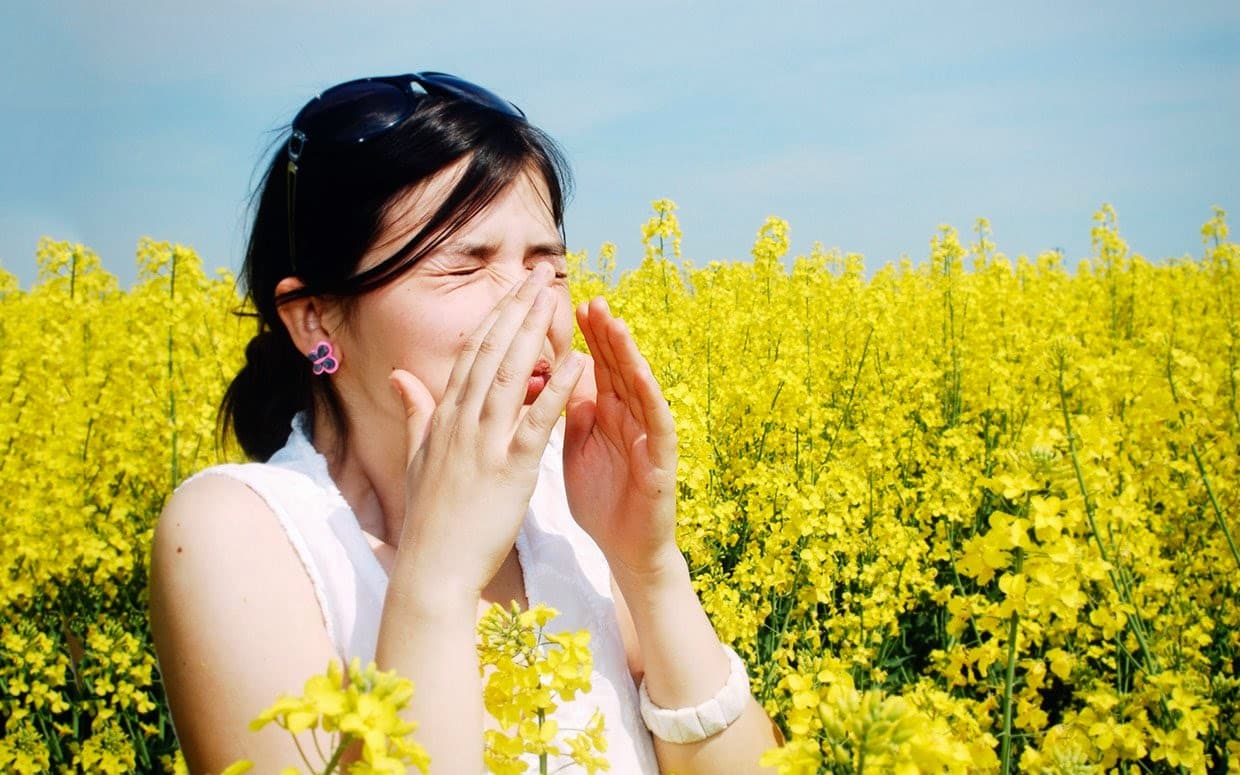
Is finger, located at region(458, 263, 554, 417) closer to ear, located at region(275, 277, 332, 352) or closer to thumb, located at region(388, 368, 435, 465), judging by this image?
thumb, located at region(388, 368, 435, 465)

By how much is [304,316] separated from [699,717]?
2.94ft

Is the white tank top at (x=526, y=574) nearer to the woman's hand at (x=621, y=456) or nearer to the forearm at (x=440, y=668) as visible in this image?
the woman's hand at (x=621, y=456)

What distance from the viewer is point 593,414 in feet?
4.63

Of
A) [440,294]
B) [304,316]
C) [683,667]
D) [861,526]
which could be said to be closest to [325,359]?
[304,316]

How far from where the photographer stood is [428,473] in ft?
3.34

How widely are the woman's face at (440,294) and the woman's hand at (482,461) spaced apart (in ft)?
0.76

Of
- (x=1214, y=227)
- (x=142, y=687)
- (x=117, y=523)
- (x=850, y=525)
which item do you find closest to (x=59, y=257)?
(x=117, y=523)

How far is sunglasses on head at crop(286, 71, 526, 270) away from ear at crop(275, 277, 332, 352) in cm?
4

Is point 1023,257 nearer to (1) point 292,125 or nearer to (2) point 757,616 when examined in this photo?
(2) point 757,616

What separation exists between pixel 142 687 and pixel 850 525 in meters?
2.23

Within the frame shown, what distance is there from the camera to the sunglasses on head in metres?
1.40

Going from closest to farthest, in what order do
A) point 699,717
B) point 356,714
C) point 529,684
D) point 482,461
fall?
point 356,714
point 529,684
point 482,461
point 699,717

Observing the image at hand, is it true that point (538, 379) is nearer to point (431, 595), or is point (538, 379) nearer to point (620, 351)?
point (620, 351)

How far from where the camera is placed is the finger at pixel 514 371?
102 cm
